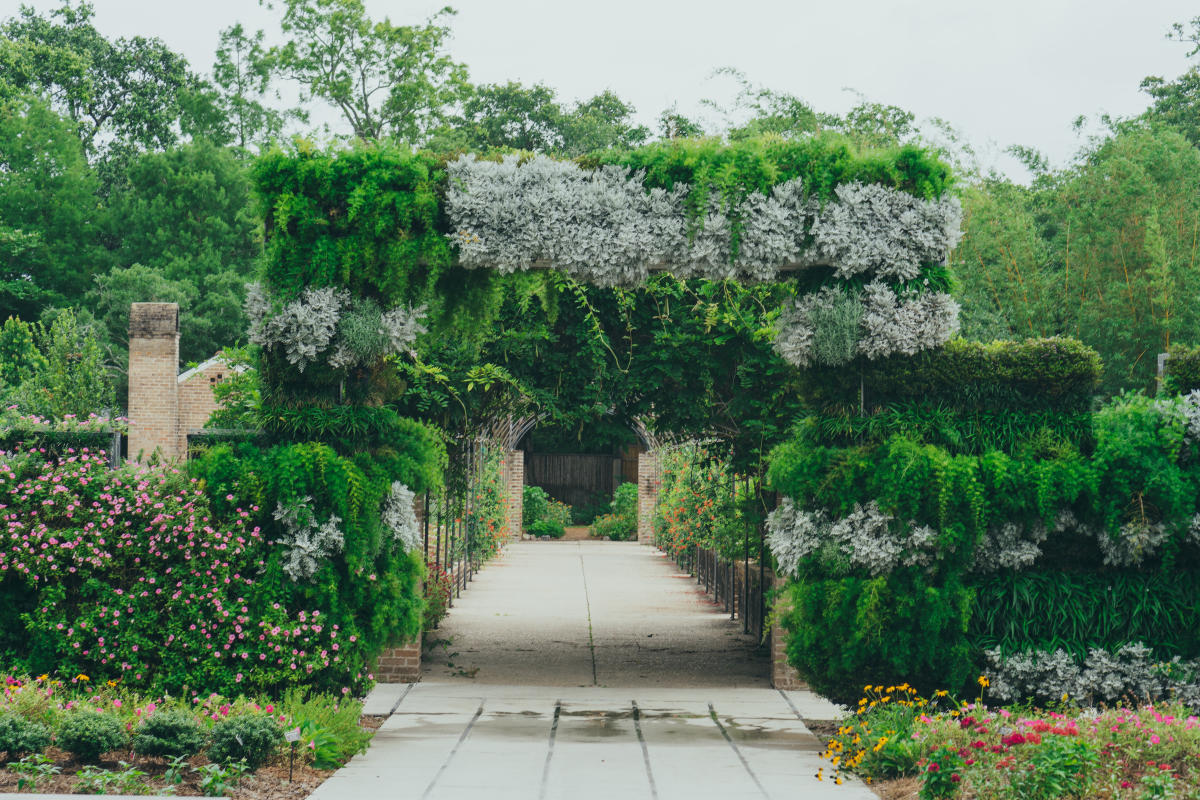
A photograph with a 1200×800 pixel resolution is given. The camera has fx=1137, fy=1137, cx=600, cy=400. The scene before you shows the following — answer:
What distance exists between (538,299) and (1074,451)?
453 centimetres

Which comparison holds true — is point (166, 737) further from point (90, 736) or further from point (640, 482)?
point (640, 482)

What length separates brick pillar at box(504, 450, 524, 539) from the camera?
83.3ft

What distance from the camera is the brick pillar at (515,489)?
25.4m

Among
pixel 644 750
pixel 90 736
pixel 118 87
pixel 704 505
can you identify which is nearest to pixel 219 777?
pixel 90 736

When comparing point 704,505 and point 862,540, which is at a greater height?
point 862,540

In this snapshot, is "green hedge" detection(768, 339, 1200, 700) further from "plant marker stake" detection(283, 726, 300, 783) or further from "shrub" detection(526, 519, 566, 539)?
"shrub" detection(526, 519, 566, 539)

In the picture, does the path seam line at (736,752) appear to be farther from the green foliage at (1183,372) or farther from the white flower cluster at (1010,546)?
the green foliage at (1183,372)

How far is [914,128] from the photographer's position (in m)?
31.2

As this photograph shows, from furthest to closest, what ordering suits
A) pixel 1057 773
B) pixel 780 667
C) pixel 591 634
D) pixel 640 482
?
pixel 640 482 → pixel 591 634 → pixel 780 667 → pixel 1057 773

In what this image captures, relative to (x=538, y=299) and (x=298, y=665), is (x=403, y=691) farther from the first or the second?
(x=538, y=299)

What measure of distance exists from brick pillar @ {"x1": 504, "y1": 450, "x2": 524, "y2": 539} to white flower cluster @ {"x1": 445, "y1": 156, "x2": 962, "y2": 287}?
17.8 metres

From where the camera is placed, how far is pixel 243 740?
5.92 m

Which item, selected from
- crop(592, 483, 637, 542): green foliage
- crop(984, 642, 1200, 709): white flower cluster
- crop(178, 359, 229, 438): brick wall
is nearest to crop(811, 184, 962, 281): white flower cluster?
crop(984, 642, 1200, 709): white flower cluster

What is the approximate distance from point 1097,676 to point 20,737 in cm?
631
